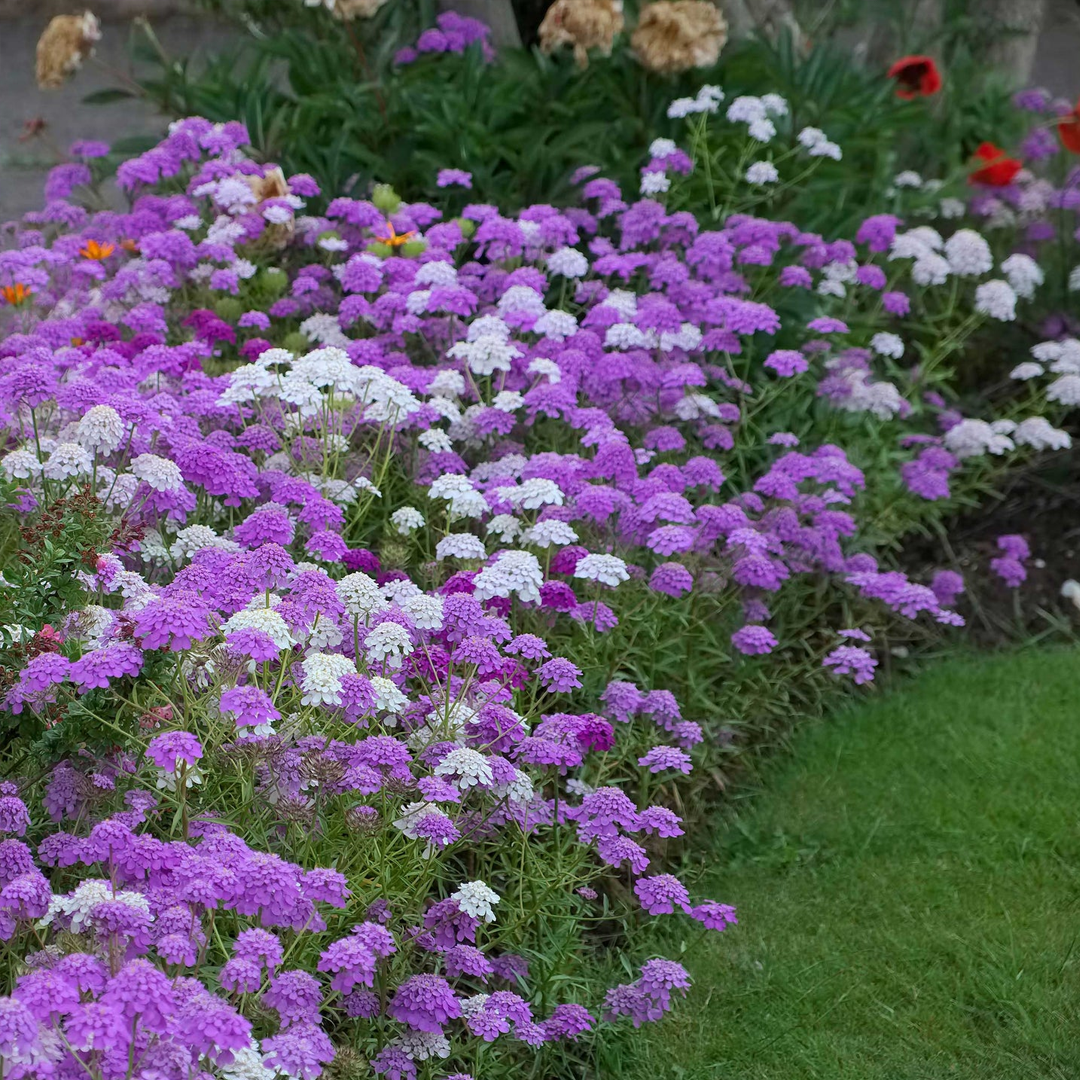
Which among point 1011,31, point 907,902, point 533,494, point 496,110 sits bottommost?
point 907,902

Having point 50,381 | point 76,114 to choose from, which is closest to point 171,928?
point 50,381

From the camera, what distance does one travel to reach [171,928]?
2.01 meters

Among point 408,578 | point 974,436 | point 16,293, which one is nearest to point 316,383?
point 408,578

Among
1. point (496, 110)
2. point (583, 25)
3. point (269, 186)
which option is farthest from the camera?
point (496, 110)

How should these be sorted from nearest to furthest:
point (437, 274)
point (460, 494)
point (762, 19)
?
point (460, 494) < point (437, 274) < point (762, 19)

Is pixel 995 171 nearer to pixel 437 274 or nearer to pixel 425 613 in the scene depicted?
pixel 437 274

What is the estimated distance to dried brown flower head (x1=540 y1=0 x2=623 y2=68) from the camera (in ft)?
15.1

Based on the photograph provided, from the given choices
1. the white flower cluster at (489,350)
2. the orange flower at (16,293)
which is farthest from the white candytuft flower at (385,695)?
the orange flower at (16,293)

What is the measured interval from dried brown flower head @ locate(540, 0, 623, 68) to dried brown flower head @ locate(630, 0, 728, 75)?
103mm

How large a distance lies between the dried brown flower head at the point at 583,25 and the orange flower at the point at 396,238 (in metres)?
0.87

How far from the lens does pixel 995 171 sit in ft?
17.1

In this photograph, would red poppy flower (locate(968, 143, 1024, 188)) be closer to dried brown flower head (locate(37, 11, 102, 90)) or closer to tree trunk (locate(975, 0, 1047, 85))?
tree trunk (locate(975, 0, 1047, 85))

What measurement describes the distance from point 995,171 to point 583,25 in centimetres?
164

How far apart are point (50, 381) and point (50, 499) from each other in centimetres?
26
